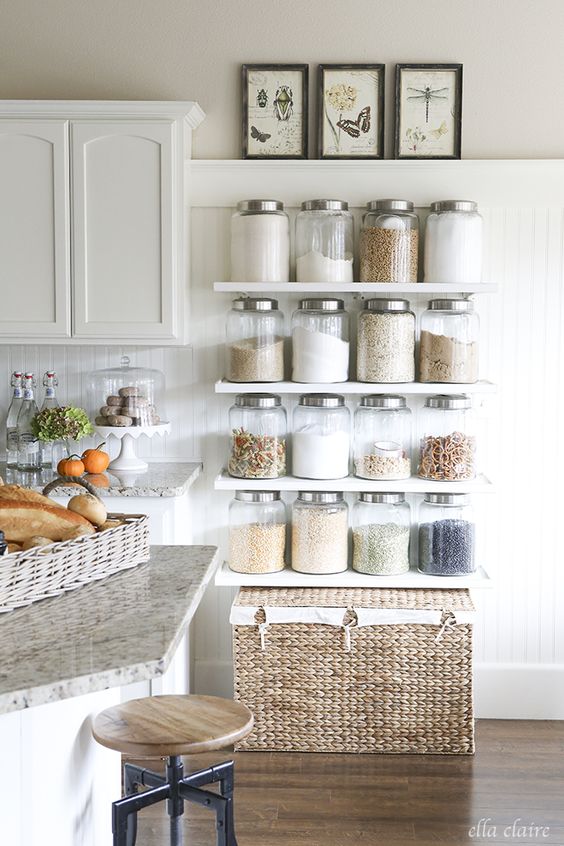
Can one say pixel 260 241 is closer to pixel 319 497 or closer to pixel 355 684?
pixel 319 497

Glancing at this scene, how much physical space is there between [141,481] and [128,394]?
1.07ft

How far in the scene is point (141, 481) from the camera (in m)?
3.40

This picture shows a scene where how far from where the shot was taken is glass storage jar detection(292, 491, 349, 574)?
3.55 meters

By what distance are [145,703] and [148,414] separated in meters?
1.37

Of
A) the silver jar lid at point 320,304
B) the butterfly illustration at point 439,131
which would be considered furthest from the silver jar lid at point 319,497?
the butterfly illustration at point 439,131

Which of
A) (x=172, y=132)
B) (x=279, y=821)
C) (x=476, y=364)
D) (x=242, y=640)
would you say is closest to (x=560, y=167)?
(x=476, y=364)

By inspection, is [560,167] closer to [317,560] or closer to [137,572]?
[317,560]

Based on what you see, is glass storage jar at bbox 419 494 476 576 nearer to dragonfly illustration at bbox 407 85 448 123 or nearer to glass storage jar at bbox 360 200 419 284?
glass storage jar at bbox 360 200 419 284

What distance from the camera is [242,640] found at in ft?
11.3

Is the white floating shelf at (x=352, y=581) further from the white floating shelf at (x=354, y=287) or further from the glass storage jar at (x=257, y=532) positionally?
the white floating shelf at (x=354, y=287)

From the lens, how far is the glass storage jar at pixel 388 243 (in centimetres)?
349

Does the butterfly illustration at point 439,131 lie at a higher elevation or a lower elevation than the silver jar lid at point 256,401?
higher

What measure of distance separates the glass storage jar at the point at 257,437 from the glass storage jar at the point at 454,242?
0.71 meters

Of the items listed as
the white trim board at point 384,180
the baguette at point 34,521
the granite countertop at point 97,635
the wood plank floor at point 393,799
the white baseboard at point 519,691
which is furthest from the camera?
the white baseboard at point 519,691
